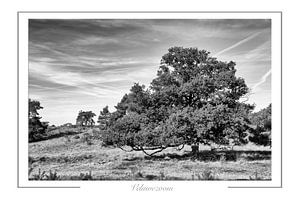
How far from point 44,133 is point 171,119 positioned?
4.54 meters

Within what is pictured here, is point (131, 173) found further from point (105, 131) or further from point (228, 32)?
point (228, 32)

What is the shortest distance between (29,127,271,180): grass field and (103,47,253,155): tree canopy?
0.73 metres

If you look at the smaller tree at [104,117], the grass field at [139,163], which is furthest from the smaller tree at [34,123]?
the smaller tree at [104,117]

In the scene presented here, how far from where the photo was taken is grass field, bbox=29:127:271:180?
1118cm

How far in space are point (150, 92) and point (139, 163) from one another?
104 inches

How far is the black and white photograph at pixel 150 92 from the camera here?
442 inches

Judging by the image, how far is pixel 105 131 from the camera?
12.1m

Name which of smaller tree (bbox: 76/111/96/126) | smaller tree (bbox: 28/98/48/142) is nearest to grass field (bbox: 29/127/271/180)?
smaller tree (bbox: 28/98/48/142)

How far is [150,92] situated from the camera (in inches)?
485

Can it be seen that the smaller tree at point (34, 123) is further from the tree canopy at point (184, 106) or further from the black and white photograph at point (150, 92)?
the tree canopy at point (184, 106)

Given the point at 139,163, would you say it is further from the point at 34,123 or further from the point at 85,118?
the point at 34,123

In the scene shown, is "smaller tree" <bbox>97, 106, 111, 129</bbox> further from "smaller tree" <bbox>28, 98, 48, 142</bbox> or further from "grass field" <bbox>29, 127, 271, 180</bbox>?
"smaller tree" <bbox>28, 98, 48, 142</bbox>
